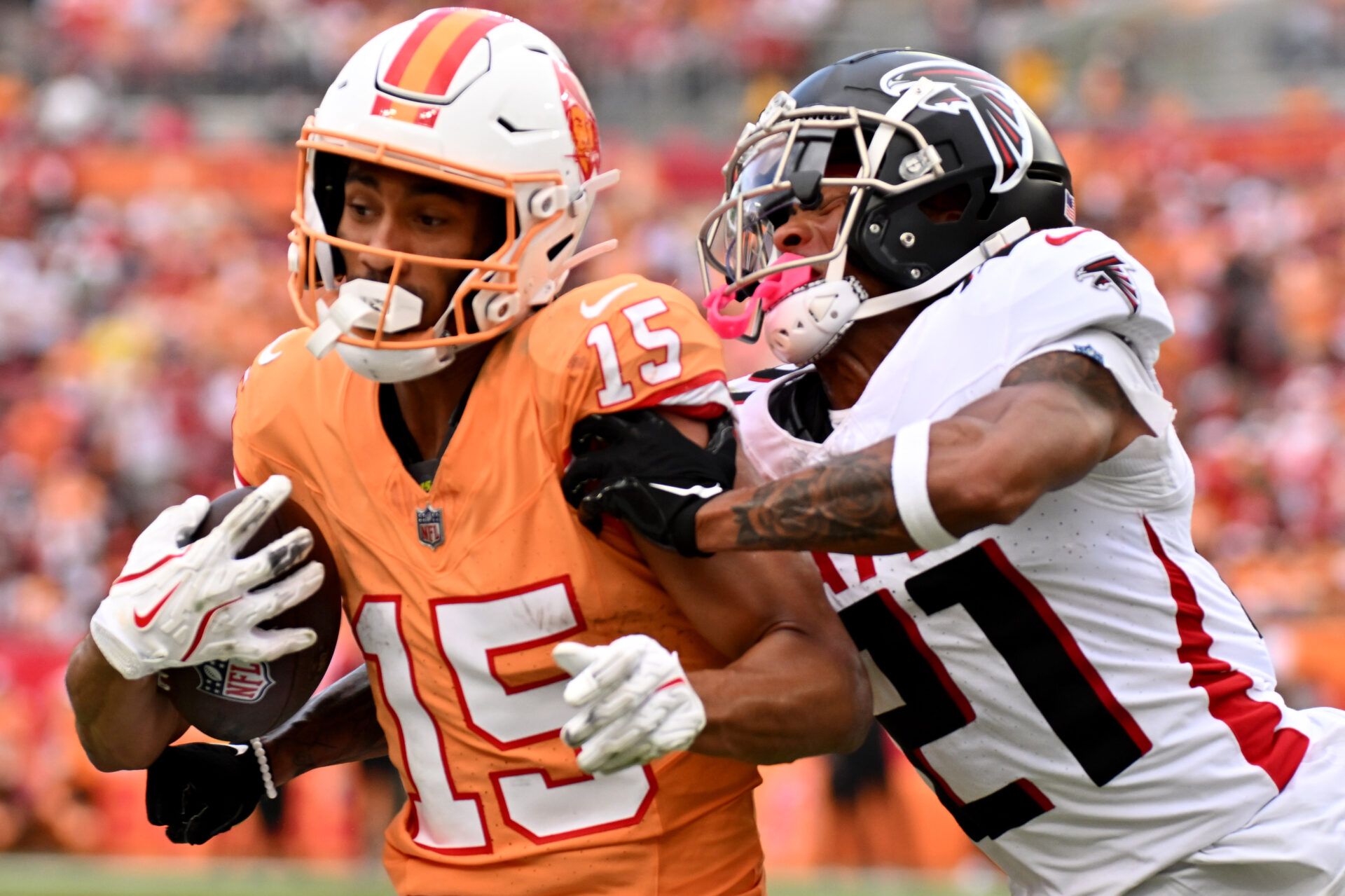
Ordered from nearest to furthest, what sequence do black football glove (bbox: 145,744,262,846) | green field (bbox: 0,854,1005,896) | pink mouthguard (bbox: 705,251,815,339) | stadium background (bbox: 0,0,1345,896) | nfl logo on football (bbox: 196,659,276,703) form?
nfl logo on football (bbox: 196,659,276,703) < pink mouthguard (bbox: 705,251,815,339) < black football glove (bbox: 145,744,262,846) < green field (bbox: 0,854,1005,896) < stadium background (bbox: 0,0,1345,896)

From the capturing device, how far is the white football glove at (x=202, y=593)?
7.72 feet

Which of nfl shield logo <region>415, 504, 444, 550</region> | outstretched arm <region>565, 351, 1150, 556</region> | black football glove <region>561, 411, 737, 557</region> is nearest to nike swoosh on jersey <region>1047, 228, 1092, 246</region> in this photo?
outstretched arm <region>565, 351, 1150, 556</region>

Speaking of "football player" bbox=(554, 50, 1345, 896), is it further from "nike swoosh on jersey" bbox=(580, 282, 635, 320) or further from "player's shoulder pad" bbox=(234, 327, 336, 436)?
"player's shoulder pad" bbox=(234, 327, 336, 436)

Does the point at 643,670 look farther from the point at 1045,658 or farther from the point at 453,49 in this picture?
the point at 453,49

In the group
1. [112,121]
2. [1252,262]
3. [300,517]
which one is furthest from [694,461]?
[112,121]

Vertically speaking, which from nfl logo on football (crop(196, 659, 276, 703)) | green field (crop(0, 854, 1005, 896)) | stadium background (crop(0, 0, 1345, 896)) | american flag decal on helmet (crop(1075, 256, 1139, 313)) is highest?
american flag decal on helmet (crop(1075, 256, 1139, 313))

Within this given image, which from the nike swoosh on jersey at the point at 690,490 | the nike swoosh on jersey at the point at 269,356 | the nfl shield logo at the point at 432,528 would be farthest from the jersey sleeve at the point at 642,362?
the nike swoosh on jersey at the point at 269,356

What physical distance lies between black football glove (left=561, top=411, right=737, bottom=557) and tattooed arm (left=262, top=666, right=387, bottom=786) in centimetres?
Answer: 73

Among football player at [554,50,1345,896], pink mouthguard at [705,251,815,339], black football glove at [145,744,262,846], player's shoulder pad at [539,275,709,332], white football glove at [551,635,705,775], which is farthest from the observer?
black football glove at [145,744,262,846]

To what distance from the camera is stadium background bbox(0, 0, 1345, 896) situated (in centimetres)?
764

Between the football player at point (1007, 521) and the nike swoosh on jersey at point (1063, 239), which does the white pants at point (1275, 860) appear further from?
the nike swoosh on jersey at point (1063, 239)

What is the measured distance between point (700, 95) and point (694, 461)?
37.4ft

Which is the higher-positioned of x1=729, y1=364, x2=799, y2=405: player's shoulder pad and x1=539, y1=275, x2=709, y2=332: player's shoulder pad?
x1=539, y1=275, x2=709, y2=332: player's shoulder pad

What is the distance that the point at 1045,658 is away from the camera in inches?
101
